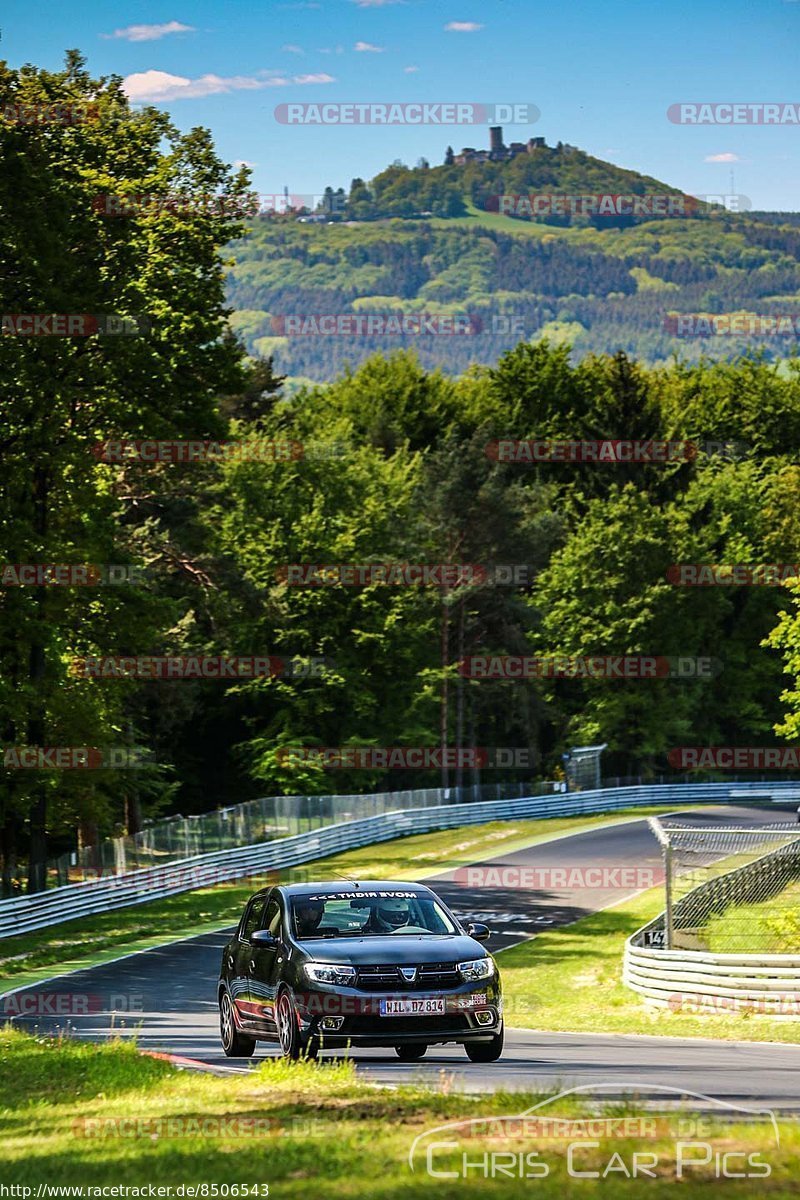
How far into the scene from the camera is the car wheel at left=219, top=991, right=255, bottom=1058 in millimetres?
15555

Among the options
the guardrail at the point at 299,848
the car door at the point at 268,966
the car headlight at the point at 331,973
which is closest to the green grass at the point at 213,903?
the guardrail at the point at 299,848

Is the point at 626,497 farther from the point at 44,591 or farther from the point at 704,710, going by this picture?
the point at 44,591

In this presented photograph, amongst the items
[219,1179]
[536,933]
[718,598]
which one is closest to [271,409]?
[718,598]

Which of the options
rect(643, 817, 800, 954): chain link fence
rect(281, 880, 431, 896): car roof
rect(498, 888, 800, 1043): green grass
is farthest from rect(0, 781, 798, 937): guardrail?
rect(281, 880, 431, 896): car roof

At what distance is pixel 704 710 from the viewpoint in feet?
285

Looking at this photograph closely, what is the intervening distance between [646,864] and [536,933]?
35.7 ft

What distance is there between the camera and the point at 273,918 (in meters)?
15.0
